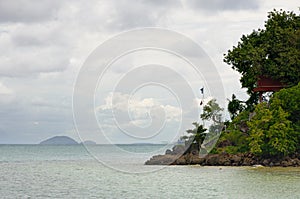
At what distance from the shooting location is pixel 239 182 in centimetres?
2922

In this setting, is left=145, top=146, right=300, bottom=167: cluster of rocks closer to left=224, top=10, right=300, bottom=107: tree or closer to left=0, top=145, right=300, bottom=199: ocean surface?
left=0, top=145, right=300, bottom=199: ocean surface

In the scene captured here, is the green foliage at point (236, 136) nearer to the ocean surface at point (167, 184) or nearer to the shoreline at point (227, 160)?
the shoreline at point (227, 160)

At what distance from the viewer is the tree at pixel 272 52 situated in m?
39.3

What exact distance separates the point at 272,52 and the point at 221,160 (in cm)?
760

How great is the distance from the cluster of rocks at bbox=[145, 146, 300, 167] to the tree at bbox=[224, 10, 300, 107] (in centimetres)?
548

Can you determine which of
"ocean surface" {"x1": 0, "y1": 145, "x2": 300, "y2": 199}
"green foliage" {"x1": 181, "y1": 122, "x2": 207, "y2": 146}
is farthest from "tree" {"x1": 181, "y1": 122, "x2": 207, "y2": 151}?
"ocean surface" {"x1": 0, "y1": 145, "x2": 300, "y2": 199}

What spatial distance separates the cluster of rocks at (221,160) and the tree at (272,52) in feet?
18.0

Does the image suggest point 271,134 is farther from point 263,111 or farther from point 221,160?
point 221,160

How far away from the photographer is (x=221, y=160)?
38875mm

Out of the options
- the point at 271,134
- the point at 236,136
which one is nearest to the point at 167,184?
the point at 271,134

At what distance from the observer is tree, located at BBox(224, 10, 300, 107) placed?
39281 mm

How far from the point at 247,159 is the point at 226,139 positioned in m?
3.37

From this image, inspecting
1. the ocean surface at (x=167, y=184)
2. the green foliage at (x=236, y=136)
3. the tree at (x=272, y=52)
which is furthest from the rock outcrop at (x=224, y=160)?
the tree at (x=272, y=52)

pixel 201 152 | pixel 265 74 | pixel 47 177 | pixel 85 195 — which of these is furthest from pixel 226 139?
pixel 85 195
